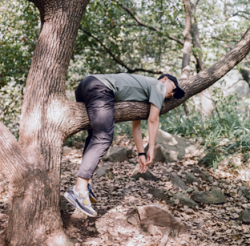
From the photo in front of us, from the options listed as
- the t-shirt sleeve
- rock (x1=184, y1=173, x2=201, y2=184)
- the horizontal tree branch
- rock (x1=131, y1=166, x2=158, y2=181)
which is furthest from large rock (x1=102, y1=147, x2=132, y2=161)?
the t-shirt sleeve

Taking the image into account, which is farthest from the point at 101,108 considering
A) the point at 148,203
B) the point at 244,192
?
the point at 244,192

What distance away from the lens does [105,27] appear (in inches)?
284

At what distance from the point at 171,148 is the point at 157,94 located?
9.59ft

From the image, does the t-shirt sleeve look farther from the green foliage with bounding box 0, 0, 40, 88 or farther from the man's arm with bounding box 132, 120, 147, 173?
the green foliage with bounding box 0, 0, 40, 88

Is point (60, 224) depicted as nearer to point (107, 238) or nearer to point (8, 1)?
point (107, 238)

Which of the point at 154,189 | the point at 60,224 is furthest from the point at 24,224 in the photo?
the point at 154,189

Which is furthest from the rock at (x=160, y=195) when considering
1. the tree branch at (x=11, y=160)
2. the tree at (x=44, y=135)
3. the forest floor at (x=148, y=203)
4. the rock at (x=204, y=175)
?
the tree branch at (x=11, y=160)

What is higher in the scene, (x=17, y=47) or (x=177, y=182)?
(x=17, y=47)

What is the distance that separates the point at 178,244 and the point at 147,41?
7.14 meters

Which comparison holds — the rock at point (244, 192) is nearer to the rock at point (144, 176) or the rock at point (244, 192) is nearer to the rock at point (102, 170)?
the rock at point (144, 176)

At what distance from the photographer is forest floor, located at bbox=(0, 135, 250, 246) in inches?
107

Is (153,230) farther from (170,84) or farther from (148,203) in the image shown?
(170,84)

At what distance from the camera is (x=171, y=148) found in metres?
5.49

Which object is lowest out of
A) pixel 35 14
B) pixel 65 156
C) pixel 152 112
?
pixel 65 156
